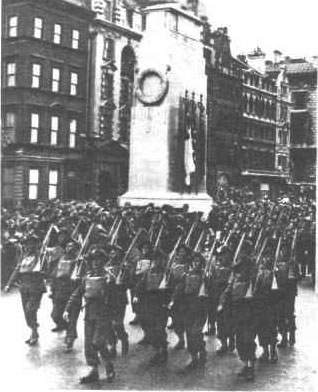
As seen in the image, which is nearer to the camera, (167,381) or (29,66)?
(167,381)

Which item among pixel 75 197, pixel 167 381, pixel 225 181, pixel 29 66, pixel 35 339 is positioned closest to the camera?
pixel 167 381

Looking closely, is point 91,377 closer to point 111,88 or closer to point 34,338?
point 34,338

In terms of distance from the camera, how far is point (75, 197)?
31297 mm

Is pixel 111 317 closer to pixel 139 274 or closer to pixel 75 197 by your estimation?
pixel 139 274

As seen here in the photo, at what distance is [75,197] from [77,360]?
2184 cm

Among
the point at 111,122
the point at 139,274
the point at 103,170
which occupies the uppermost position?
the point at 111,122

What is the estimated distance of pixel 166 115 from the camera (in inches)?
866

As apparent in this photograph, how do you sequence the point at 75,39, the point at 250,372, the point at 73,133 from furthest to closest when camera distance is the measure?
A: 1. the point at 75,39
2. the point at 73,133
3. the point at 250,372

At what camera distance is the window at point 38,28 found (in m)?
28.8

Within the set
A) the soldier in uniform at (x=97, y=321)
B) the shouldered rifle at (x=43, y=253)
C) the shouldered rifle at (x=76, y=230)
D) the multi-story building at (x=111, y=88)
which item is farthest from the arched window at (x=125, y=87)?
the soldier in uniform at (x=97, y=321)

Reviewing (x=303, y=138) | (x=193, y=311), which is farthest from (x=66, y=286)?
(x=303, y=138)

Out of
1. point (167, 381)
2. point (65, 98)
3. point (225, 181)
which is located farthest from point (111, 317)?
point (225, 181)

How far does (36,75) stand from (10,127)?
2.85 metres

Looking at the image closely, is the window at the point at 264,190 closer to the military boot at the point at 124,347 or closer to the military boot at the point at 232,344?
the military boot at the point at 232,344
